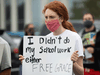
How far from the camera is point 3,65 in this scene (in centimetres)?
212

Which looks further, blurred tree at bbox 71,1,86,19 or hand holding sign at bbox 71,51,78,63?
blurred tree at bbox 71,1,86,19

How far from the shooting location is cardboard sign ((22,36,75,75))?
2400 mm

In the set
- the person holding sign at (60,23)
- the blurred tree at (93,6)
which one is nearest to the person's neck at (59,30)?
the person holding sign at (60,23)

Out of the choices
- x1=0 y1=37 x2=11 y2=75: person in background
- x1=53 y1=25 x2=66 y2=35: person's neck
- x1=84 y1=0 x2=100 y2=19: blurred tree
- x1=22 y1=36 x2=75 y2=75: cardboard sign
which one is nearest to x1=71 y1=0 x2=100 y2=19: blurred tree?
x1=84 y1=0 x2=100 y2=19: blurred tree

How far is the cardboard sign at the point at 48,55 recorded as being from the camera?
7.88 feet

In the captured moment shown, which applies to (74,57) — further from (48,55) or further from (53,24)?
(53,24)

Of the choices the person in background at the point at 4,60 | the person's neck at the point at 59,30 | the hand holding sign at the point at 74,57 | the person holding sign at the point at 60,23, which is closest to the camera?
the person in background at the point at 4,60

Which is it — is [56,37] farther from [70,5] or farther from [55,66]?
[70,5]

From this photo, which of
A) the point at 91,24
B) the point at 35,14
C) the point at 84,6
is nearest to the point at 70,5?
the point at 84,6

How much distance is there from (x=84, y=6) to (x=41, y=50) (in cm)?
1718

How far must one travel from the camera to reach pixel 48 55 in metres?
2.45

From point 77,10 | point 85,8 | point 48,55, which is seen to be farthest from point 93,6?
point 48,55

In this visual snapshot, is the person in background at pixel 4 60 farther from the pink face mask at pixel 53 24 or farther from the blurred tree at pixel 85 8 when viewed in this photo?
the blurred tree at pixel 85 8

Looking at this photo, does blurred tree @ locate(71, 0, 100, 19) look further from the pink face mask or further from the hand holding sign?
the hand holding sign
